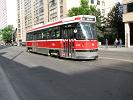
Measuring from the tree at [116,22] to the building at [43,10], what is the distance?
569 inches

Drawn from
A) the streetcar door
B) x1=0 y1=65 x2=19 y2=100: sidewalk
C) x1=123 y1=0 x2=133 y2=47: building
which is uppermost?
x1=123 y1=0 x2=133 y2=47: building

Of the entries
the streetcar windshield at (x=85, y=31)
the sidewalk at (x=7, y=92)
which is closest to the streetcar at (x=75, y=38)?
the streetcar windshield at (x=85, y=31)

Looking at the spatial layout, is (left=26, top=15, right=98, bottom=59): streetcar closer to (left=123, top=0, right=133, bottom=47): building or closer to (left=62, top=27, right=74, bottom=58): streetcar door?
(left=62, top=27, right=74, bottom=58): streetcar door

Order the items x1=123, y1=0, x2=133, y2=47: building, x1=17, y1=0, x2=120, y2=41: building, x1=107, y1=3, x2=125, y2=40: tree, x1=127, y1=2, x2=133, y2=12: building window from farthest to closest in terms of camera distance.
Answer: x1=17, y1=0, x2=120, y2=41: building, x1=107, y1=3, x2=125, y2=40: tree, x1=127, y1=2, x2=133, y2=12: building window, x1=123, y1=0, x2=133, y2=47: building

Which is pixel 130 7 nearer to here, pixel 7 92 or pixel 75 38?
pixel 75 38

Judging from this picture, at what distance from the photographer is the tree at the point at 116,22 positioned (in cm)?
6591

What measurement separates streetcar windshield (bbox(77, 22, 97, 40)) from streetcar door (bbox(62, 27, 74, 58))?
0.73m

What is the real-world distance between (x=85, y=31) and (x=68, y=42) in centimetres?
165

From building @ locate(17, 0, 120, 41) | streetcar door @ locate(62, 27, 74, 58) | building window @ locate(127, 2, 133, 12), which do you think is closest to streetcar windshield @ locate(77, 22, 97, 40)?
streetcar door @ locate(62, 27, 74, 58)

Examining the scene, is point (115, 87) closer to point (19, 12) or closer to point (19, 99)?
point (19, 99)

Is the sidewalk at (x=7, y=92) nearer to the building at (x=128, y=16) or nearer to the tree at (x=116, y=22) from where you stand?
the building at (x=128, y=16)

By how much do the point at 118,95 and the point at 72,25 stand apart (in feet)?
41.0

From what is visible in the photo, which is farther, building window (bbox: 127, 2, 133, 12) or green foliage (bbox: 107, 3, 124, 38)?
green foliage (bbox: 107, 3, 124, 38)

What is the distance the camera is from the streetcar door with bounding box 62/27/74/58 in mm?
20388
